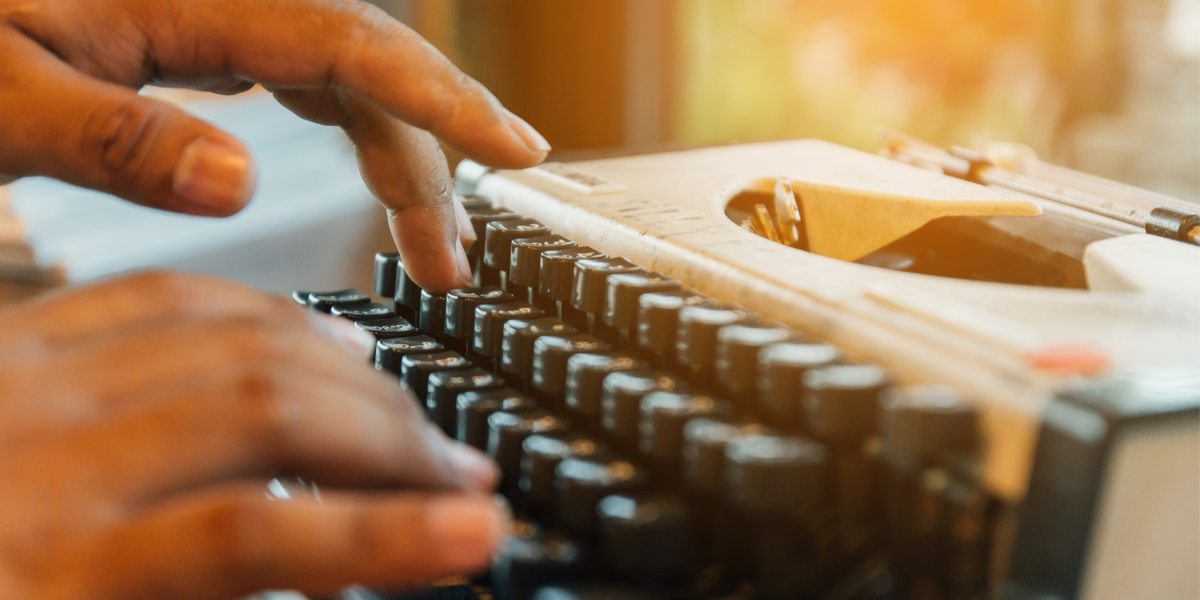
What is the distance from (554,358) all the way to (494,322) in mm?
109

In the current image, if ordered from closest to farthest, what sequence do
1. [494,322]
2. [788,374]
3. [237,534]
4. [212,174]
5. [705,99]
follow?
[237,534]
[788,374]
[212,174]
[494,322]
[705,99]

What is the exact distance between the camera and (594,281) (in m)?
0.77

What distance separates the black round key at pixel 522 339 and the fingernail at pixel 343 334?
0.42ft

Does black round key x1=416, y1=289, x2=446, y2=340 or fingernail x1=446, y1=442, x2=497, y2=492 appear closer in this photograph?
fingernail x1=446, y1=442, x2=497, y2=492

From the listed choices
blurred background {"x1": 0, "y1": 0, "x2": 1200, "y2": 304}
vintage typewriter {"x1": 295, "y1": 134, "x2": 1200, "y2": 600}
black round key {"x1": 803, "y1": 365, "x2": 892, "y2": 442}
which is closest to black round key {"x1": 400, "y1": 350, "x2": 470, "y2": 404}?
vintage typewriter {"x1": 295, "y1": 134, "x2": 1200, "y2": 600}

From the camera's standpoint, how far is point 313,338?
1.87 feet

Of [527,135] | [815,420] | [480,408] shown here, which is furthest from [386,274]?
[815,420]

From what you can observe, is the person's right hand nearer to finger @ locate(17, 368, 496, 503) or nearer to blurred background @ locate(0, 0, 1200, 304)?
finger @ locate(17, 368, 496, 503)

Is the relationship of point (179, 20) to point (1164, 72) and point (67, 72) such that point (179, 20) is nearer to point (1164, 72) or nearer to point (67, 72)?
point (67, 72)

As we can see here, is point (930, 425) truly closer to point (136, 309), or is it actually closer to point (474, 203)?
point (136, 309)

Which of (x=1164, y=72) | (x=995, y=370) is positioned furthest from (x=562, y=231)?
(x=1164, y=72)

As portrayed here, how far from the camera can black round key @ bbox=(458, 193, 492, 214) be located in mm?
1066

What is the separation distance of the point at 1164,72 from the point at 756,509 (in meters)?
2.04

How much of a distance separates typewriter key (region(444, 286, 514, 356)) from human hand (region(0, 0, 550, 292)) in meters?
0.08
